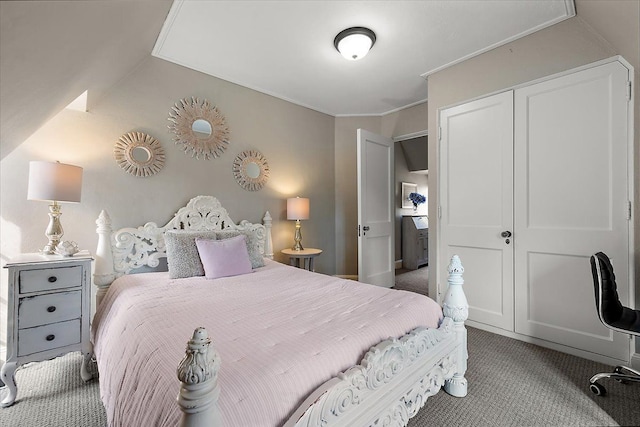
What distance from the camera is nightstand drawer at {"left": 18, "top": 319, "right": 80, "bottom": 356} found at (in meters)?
1.67

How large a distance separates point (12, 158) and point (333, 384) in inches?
109

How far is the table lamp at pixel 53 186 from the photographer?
Result: 1849 mm

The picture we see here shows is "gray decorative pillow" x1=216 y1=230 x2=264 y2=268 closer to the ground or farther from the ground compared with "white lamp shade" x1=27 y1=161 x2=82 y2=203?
closer to the ground

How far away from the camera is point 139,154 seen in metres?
2.56

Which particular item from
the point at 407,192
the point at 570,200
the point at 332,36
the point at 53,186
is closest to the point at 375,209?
the point at 570,200

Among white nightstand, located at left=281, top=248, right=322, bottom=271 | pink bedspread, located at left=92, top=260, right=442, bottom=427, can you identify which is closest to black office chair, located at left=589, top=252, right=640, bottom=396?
pink bedspread, located at left=92, top=260, right=442, bottom=427

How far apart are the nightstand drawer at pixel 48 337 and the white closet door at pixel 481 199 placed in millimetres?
3107

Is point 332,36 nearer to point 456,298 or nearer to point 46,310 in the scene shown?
point 456,298

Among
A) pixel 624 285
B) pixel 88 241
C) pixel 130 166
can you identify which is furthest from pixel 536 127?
pixel 88 241

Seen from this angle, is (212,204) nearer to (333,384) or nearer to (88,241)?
(88,241)

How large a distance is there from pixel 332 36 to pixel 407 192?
13.1ft

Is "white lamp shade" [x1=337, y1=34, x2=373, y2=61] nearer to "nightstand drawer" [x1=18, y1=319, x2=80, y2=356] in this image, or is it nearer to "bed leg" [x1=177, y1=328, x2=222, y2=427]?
"bed leg" [x1=177, y1=328, x2=222, y2=427]

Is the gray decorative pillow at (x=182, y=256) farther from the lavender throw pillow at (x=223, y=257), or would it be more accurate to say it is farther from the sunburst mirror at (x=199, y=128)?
the sunburst mirror at (x=199, y=128)

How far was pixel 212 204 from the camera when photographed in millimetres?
2906
